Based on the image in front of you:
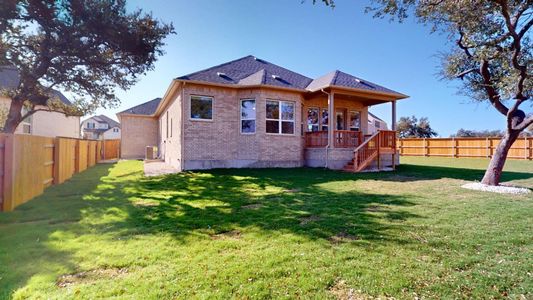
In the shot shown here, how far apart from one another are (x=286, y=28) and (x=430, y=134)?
151ft

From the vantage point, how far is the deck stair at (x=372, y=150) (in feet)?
41.4

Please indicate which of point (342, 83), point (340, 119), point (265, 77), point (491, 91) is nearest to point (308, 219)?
point (491, 91)

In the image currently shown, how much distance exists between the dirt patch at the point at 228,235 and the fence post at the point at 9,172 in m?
5.00

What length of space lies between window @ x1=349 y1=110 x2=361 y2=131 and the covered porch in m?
1.24

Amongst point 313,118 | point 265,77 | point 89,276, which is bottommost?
point 89,276

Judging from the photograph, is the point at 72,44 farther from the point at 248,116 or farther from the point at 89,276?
the point at 89,276

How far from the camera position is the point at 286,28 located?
1452cm

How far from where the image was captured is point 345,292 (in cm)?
266

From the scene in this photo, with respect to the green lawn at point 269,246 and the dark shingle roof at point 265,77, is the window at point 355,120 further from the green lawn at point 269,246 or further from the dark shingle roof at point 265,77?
the green lawn at point 269,246

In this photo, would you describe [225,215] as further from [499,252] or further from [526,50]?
Result: [526,50]

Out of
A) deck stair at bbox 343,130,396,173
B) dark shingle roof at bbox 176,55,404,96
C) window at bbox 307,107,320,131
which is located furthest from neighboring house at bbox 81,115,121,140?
deck stair at bbox 343,130,396,173

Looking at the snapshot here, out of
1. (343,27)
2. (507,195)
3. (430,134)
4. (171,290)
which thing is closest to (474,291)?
(171,290)

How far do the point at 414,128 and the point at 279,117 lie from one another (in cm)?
4453

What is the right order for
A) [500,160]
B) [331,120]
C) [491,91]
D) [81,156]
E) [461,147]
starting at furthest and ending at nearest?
[461,147] < [81,156] < [331,120] < [491,91] < [500,160]
